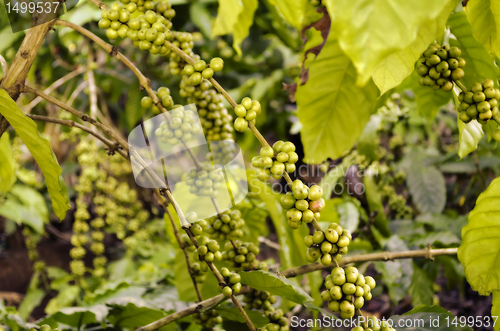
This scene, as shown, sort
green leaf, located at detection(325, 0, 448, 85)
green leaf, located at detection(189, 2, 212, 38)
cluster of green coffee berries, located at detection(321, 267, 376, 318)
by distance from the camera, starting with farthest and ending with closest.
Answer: green leaf, located at detection(189, 2, 212, 38), cluster of green coffee berries, located at detection(321, 267, 376, 318), green leaf, located at detection(325, 0, 448, 85)

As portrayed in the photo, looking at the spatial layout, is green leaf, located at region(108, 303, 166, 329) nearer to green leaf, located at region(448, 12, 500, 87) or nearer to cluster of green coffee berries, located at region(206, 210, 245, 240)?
cluster of green coffee berries, located at region(206, 210, 245, 240)

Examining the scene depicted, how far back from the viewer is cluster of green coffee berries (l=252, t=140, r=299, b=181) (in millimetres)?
390

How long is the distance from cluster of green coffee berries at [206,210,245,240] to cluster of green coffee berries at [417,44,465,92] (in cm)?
33

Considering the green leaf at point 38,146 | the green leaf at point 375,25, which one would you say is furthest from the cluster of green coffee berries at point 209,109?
the green leaf at point 375,25

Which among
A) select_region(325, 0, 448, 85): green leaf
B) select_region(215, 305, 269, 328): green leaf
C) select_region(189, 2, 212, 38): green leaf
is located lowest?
select_region(215, 305, 269, 328): green leaf

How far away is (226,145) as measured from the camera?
626 mm

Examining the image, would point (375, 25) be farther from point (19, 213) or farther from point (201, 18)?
point (19, 213)

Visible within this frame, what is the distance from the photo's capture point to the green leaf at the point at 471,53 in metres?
0.55

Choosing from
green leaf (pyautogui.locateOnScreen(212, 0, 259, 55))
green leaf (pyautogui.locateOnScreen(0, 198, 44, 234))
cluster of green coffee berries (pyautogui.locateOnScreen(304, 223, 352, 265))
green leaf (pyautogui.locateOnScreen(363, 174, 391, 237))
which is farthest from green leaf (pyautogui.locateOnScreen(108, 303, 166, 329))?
green leaf (pyautogui.locateOnScreen(0, 198, 44, 234))

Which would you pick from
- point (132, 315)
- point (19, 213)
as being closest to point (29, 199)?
point (19, 213)

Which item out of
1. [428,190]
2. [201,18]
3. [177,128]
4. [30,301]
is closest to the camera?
[177,128]

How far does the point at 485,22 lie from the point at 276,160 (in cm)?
30

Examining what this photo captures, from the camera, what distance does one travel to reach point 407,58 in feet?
1.38

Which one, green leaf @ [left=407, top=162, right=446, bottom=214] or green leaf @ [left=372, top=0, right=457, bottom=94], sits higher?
green leaf @ [left=372, top=0, right=457, bottom=94]
